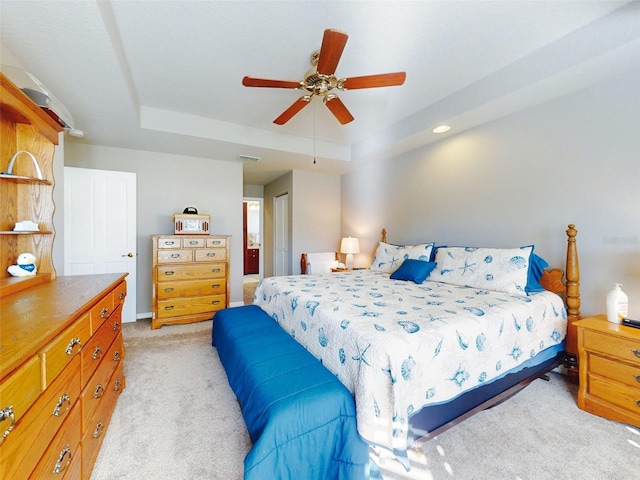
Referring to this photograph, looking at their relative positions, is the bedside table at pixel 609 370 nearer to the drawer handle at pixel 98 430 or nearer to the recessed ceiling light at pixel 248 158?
the drawer handle at pixel 98 430

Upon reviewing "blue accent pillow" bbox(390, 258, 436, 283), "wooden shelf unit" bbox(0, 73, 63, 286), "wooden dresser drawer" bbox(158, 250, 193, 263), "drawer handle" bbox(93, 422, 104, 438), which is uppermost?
"wooden shelf unit" bbox(0, 73, 63, 286)

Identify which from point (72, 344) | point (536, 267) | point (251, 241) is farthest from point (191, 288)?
point (251, 241)

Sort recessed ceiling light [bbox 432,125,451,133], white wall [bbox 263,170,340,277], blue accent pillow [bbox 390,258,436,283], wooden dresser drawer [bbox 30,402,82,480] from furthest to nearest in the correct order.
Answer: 1. white wall [bbox 263,170,340,277]
2. recessed ceiling light [bbox 432,125,451,133]
3. blue accent pillow [bbox 390,258,436,283]
4. wooden dresser drawer [bbox 30,402,82,480]

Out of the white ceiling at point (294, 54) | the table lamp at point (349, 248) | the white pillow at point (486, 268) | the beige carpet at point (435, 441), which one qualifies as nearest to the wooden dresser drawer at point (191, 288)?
the beige carpet at point (435, 441)

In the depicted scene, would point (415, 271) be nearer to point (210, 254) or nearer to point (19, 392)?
point (210, 254)

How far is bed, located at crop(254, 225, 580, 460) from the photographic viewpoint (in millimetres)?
1290

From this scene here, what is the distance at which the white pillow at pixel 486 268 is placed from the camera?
2.32 meters

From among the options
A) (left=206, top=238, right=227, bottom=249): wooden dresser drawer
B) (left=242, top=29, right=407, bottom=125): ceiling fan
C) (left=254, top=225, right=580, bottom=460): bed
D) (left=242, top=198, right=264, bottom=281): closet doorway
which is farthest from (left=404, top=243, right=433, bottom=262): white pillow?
(left=242, top=198, right=264, bottom=281): closet doorway

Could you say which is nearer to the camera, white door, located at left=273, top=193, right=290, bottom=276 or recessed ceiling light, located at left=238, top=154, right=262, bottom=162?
recessed ceiling light, located at left=238, top=154, right=262, bottom=162

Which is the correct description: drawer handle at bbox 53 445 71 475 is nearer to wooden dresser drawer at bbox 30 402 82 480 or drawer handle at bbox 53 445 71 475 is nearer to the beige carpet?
wooden dresser drawer at bbox 30 402 82 480

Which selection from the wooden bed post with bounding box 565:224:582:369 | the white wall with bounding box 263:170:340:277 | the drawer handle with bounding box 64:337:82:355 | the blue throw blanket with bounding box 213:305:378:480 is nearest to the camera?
the drawer handle with bounding box 64:337:82:355

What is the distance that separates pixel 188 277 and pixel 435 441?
10.7 feet

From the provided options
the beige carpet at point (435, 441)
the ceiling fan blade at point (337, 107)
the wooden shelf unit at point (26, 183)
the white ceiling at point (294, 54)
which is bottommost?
the beige carpet at point (435, 441)

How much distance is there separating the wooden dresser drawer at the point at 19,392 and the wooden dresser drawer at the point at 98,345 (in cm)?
49
